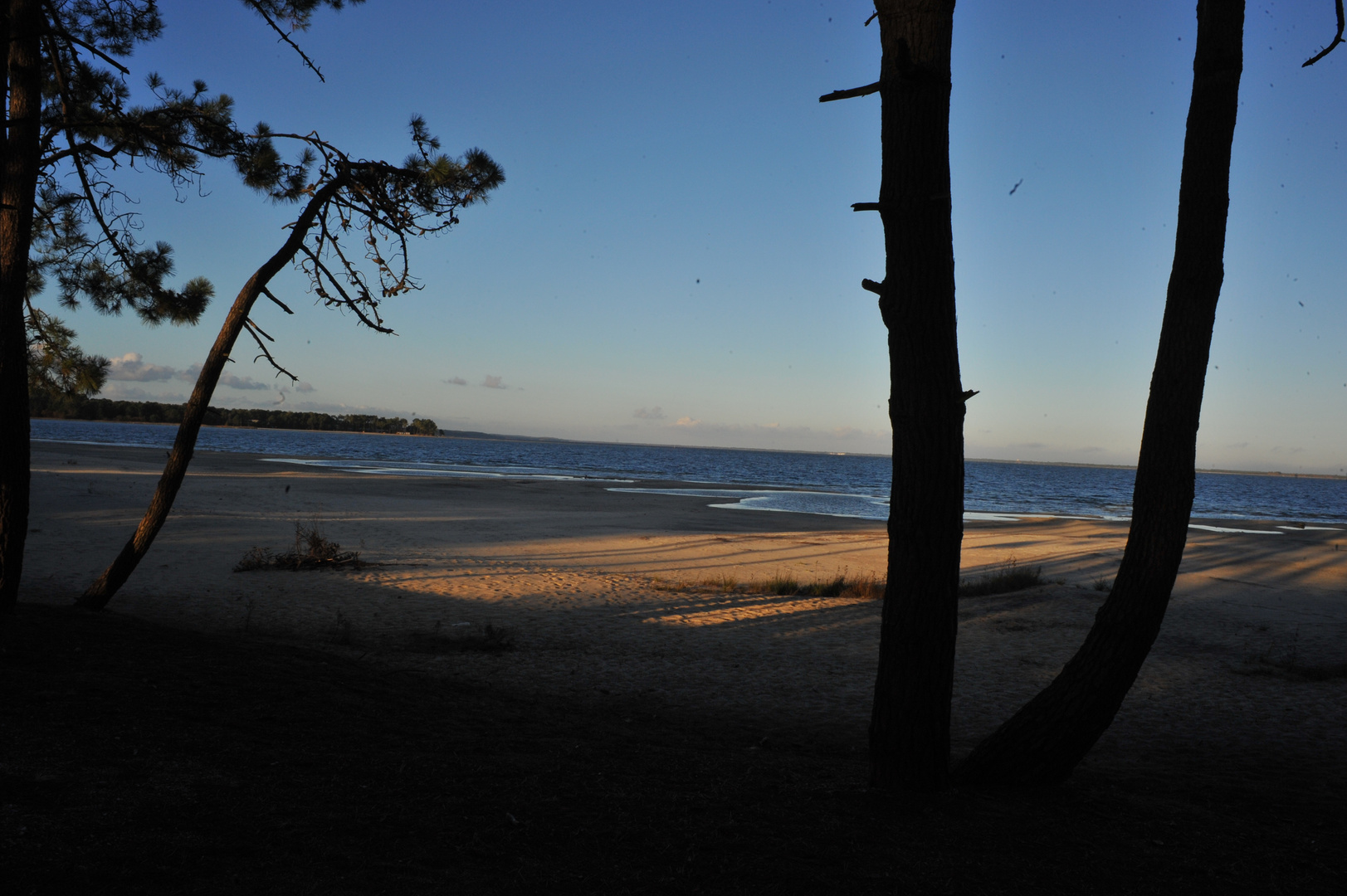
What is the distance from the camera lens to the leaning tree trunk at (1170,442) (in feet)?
12.7

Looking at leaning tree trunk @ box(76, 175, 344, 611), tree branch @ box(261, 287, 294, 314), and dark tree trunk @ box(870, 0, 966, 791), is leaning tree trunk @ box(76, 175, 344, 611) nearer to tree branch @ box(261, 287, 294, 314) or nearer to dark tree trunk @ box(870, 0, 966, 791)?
tree branch @ box(261, 287, 294, 314)

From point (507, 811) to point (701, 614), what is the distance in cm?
710

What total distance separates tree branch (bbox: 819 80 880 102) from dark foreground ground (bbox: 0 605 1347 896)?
10.9ft

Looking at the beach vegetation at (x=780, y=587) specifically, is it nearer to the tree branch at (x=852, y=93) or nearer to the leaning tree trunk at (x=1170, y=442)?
the leaning tree trunk at (x=1170, y=442)

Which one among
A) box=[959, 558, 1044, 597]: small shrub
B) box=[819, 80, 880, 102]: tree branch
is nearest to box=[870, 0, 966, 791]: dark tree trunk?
box=[819, 80, 880, 102]: tree branch

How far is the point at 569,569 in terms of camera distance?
13.5 meters

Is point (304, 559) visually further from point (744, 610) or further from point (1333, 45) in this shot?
point (1333, 45)

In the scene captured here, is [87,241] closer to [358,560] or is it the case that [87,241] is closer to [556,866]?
[358,560]

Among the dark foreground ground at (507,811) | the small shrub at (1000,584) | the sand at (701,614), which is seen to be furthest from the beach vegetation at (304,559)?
the small shrub at (1000,584)

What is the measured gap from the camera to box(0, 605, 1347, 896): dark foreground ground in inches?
108

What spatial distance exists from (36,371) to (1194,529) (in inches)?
1326

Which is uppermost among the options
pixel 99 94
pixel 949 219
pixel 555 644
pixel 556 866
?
pixel 99 94

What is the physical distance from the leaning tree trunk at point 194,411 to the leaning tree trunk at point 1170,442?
677 cm

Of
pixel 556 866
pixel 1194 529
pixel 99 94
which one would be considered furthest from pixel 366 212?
pixel 1194 529
